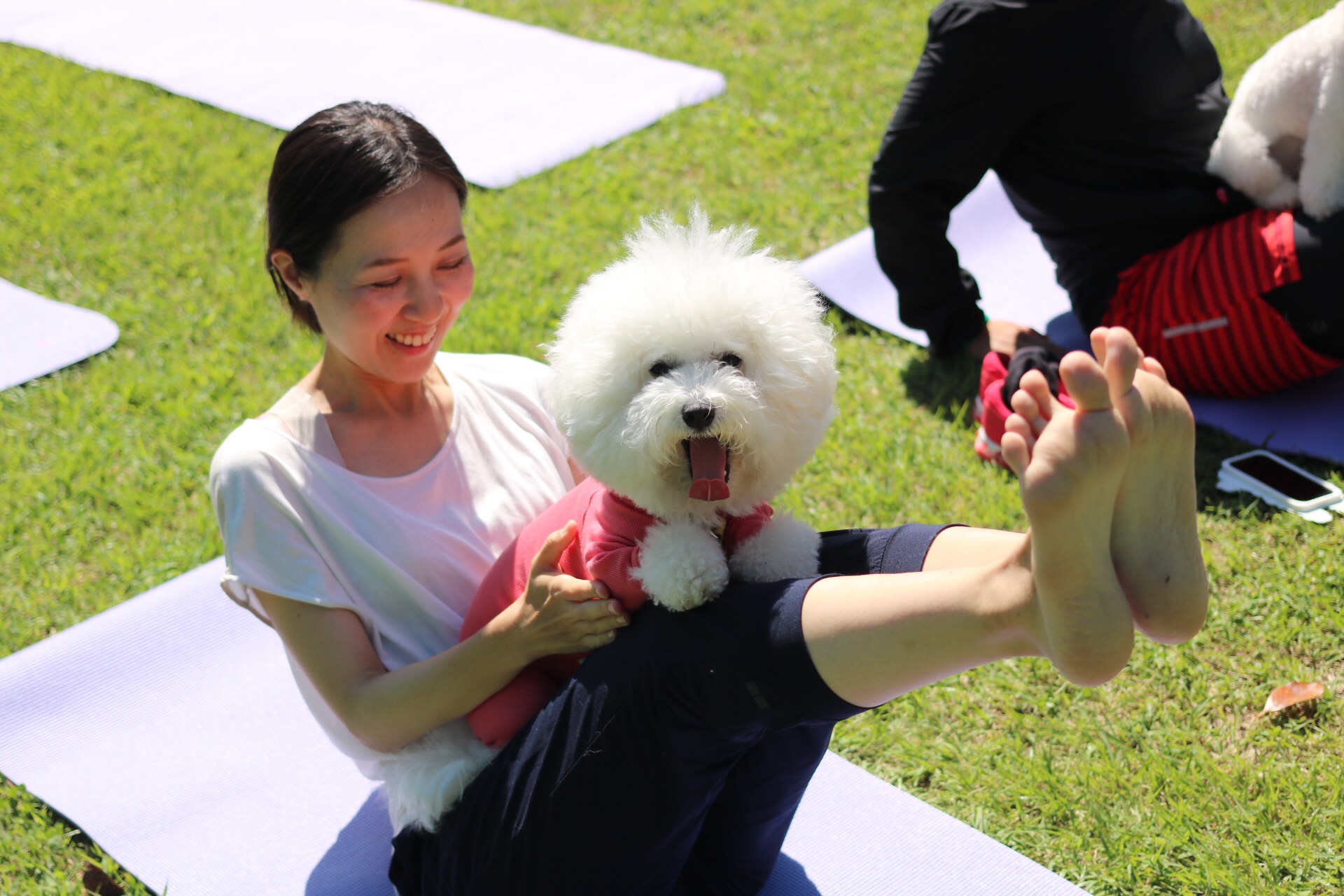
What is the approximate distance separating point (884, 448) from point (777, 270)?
6.11 ft

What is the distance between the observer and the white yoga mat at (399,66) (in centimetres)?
560

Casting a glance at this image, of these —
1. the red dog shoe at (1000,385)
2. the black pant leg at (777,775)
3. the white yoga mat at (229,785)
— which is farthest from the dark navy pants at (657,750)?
the red dog shoe at (1000,385)

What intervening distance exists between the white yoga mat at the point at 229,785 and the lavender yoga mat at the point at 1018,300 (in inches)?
67.3

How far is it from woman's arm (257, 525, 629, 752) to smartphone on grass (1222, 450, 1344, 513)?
6.96 ft

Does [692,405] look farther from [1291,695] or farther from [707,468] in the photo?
[1291,695]

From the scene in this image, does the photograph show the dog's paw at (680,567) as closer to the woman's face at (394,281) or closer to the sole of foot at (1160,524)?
the sole of foot at (1160,524)

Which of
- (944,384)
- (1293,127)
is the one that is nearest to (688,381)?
(944,384)

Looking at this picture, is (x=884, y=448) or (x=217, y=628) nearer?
(x=217, y=628)

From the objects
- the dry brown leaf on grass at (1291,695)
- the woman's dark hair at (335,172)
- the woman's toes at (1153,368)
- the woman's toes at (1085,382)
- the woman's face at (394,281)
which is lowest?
the dry brown leaf on grass at (1291,695)

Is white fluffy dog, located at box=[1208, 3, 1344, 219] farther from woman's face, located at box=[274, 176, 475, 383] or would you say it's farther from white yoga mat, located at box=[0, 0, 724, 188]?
white yoga mat, located at box=[0, 0, 724, 188]

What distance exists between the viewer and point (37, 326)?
14.2 ft

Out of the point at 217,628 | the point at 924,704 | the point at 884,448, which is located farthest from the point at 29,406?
the point at 924,704

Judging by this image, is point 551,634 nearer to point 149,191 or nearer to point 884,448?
point 884,448

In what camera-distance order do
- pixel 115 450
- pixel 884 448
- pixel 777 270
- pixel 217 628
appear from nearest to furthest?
pixel 777 270 → pixel 217 628 → pixel 884 448 → pixel 115 450
